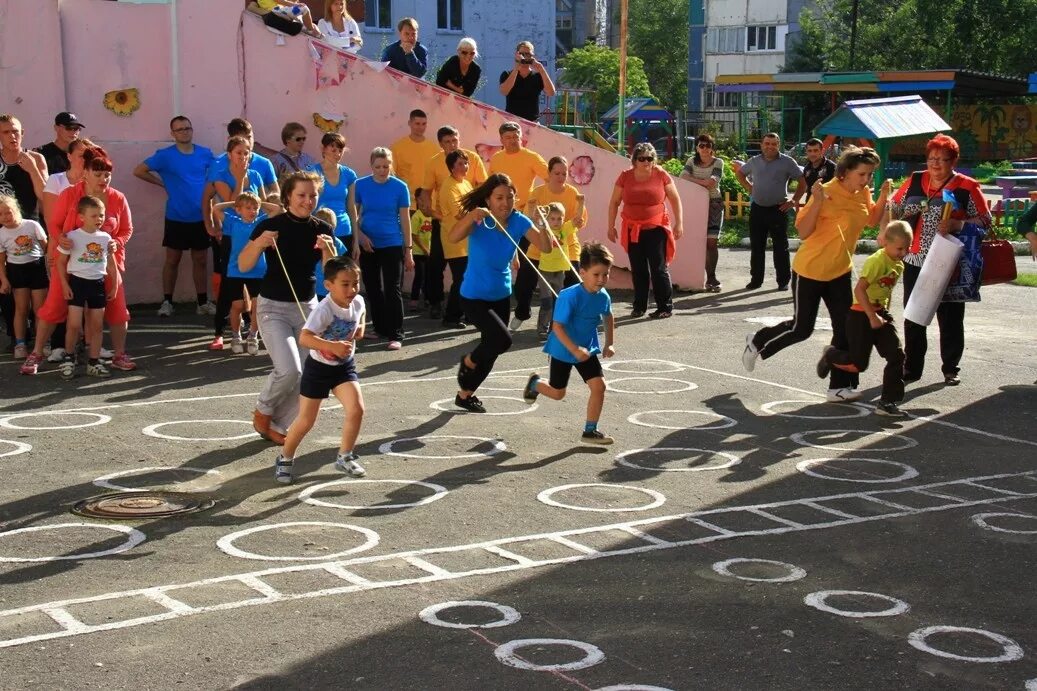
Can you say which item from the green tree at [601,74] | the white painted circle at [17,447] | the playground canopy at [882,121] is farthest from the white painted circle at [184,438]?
the green tree at [601,74]

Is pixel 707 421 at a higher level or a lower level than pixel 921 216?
lower

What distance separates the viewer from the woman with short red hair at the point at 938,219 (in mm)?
11852

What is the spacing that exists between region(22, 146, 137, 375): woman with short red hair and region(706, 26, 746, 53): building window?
3017 inches

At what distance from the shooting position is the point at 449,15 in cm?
6162

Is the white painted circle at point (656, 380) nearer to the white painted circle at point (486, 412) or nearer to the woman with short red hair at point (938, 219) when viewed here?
the white painted circle at point (486, 412)

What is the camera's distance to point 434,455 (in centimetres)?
936

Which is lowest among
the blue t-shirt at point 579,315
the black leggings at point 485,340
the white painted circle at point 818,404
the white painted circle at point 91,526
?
the white painted circle at point 818,404

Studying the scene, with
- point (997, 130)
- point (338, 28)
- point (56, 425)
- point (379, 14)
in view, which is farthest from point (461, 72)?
point (379, 14)

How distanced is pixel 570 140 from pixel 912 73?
27.7 metres

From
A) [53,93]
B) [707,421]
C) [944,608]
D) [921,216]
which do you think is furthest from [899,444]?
[53,93]

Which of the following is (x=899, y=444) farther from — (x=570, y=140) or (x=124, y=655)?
(x=570, y=140)

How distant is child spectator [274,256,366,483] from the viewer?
333 inches

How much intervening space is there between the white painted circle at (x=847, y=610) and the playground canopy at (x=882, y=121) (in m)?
17.9

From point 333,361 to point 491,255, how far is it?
2.60 m
